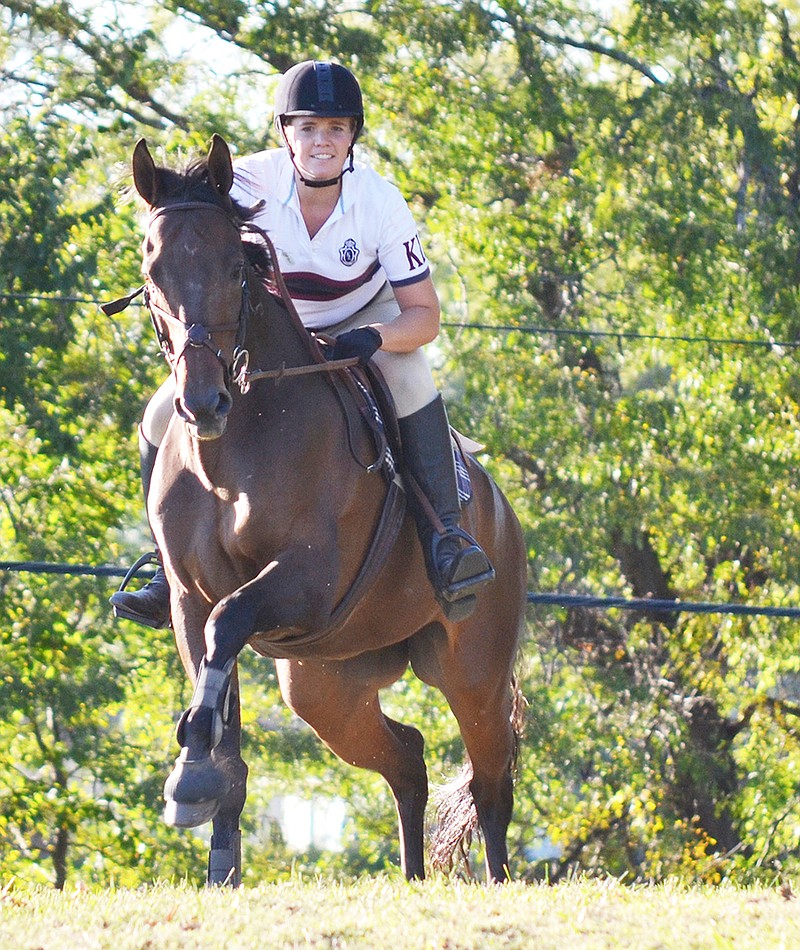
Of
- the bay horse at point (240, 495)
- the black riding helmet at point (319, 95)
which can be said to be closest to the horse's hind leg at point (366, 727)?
the bay horse at point (240, 495)

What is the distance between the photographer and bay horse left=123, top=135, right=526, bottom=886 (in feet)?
16.8

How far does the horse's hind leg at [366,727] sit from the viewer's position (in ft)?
23.2

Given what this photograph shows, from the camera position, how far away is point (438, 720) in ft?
60.9

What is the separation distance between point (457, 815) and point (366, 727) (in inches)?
33.4

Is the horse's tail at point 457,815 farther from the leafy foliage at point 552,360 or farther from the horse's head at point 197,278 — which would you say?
the leafy foliage at point 552,360

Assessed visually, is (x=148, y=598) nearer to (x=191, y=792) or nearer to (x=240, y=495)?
(x=240, y=495)

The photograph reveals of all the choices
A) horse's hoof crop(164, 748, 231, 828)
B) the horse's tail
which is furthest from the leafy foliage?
horse's hoof crop(164, 748, 231, 828)

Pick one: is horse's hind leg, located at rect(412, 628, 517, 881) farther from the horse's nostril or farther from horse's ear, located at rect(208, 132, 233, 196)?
horse's ear, located at rect(208, 132, 233, 196)

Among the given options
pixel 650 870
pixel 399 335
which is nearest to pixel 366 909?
pixel 399 335

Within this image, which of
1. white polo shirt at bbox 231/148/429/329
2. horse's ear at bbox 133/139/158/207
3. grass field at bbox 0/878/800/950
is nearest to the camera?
grass field at bbox 0/878/800/950

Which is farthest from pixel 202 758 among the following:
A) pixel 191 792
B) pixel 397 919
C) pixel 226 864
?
pixel 397 919

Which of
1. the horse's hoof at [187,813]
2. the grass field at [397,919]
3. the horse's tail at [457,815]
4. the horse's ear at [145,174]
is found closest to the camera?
the grass field at [397,919]

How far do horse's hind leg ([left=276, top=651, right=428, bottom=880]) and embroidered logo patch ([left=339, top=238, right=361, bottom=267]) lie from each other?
1922 mm

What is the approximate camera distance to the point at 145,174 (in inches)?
214
